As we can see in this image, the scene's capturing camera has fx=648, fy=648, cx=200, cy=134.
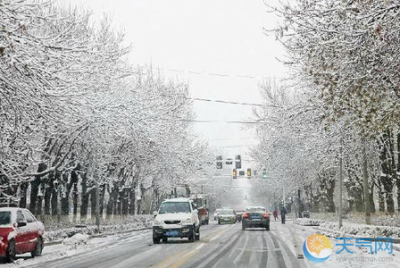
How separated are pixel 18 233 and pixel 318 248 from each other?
9.12 metres

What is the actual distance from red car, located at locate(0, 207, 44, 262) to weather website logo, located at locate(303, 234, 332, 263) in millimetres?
8456

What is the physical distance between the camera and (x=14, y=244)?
62.4 feet

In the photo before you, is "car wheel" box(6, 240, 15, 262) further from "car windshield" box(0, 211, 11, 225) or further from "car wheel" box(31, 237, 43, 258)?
"car wheel" box(31, 237, 43, 258)

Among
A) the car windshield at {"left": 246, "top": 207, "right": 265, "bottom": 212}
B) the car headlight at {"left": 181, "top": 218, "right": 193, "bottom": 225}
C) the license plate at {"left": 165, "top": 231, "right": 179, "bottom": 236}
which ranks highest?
the car windshield at {"left": 246, "top": 207, "right": 265, "bottom": 212}

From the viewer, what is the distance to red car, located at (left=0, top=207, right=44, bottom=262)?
18531mm

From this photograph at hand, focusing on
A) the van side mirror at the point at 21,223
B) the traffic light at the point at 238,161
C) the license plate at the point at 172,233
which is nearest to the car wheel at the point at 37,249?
the van side mirror at the point at 21,223

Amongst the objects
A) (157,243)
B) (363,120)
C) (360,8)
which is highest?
(360,8)

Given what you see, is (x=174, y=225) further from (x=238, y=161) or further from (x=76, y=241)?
(x=238, y=161)

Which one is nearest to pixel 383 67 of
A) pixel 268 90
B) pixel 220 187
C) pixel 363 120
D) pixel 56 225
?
pixel 363 120

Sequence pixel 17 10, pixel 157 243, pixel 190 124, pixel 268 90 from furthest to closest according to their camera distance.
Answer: pixel 190 124 < pixel 268 90 < pixel 157 243 < pixel 17 10

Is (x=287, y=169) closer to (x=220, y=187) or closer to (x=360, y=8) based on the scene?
(x=360, y=8)

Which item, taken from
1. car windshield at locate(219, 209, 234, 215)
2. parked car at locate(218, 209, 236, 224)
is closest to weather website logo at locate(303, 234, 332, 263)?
parked car at locate(218, 209, 236, 224)

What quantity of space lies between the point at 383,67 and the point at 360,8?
186 cm

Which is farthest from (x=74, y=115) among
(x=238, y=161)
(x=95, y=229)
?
(x=238, y=161)
